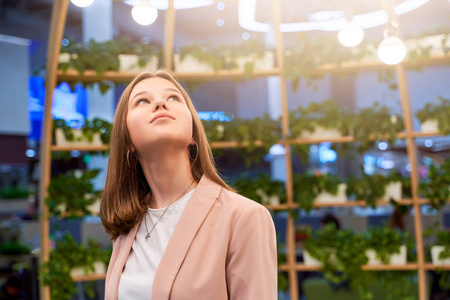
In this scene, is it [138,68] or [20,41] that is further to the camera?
[20,41]

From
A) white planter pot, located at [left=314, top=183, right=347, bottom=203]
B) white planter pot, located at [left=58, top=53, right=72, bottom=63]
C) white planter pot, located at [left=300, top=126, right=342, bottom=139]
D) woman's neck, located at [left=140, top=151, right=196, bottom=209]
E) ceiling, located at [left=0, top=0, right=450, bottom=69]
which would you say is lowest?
white planter pot, located at [left=314, top=183, right=347, bottom=203]

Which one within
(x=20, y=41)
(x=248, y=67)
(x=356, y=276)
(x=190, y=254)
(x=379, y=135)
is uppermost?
Answer: (x=20, y=41)

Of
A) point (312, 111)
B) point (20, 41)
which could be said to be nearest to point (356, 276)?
point (312, 111)

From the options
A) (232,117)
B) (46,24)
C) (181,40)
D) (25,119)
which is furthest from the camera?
(181,40)

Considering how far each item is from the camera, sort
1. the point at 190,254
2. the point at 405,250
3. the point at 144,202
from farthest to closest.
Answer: the point at 405,250
the point at 144,202
the point at 190,254

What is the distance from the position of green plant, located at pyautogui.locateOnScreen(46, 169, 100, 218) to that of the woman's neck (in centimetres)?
270

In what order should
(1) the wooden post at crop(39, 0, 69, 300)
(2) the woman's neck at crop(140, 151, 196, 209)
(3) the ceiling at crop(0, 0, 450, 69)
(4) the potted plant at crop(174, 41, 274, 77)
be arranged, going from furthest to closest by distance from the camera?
(3) the ceiling at crop(0, 0, 450, 69), (4) the potted plant at crop(174, 41, 274, 77), (1) the wooden post at crop(39, 0, 69, 300), (2) the woman's neck at crop(140, 151, 196, 209)

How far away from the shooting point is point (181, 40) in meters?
10.4

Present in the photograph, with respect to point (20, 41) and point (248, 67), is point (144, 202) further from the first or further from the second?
point (20, 41)

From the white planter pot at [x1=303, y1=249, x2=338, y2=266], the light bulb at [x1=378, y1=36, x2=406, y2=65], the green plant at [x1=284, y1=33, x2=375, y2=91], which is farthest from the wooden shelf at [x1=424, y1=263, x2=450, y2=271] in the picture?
the light bulb at [x1=378, y1=36, x2=406, y2=65]

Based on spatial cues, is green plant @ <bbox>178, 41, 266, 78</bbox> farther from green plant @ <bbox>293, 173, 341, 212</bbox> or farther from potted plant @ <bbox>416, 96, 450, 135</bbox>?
potted plant @ <bbox>416, 96, 450, 135</bbox>

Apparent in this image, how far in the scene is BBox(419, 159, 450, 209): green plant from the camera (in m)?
3.68

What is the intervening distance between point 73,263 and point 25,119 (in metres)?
5.14

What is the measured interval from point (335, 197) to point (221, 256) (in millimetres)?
3036
